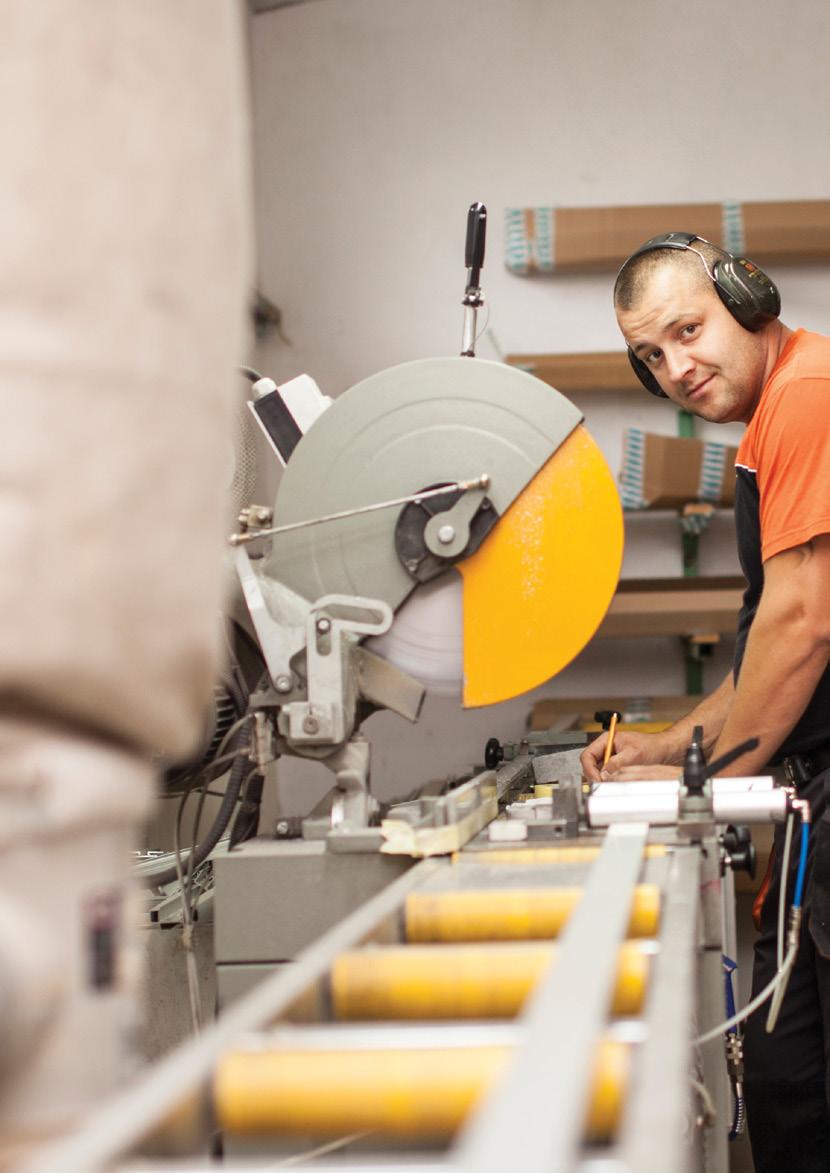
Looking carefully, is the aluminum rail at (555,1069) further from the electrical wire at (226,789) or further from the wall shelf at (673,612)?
the wall shelf at (673,612)

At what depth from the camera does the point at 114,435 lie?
22.1 inches

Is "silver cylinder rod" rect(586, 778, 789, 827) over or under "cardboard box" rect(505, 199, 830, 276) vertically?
under

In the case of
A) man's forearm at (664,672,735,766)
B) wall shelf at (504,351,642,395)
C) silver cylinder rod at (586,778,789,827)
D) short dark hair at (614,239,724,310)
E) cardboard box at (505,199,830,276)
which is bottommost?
silver cylinder rod at (586,778,789,827)

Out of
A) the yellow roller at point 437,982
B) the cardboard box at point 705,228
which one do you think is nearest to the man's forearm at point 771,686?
the yellow roller at point 437,982

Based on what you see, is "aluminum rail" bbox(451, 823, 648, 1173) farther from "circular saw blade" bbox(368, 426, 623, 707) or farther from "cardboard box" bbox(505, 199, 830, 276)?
"cardboard box" bbox(505, 199, 830, 276)

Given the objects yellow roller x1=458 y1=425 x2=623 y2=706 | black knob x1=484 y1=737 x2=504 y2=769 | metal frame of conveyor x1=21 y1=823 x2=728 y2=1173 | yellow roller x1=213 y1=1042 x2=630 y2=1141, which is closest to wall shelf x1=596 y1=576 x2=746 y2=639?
black knob x1=484 y1=737 x2=504 y2=769

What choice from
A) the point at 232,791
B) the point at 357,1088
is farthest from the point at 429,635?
the point at 357,1088

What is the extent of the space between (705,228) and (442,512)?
2115 millimetres

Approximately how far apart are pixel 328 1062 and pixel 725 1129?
1005mm

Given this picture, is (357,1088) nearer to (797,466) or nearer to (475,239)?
(797,466)

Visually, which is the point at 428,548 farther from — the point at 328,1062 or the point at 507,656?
the point at 328,1062

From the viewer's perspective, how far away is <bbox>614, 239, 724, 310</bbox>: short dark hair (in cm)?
190

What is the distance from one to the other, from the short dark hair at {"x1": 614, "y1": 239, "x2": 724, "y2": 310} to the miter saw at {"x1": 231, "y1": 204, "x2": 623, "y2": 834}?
373 mm

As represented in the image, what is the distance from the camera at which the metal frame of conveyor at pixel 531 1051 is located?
1.55 feet
